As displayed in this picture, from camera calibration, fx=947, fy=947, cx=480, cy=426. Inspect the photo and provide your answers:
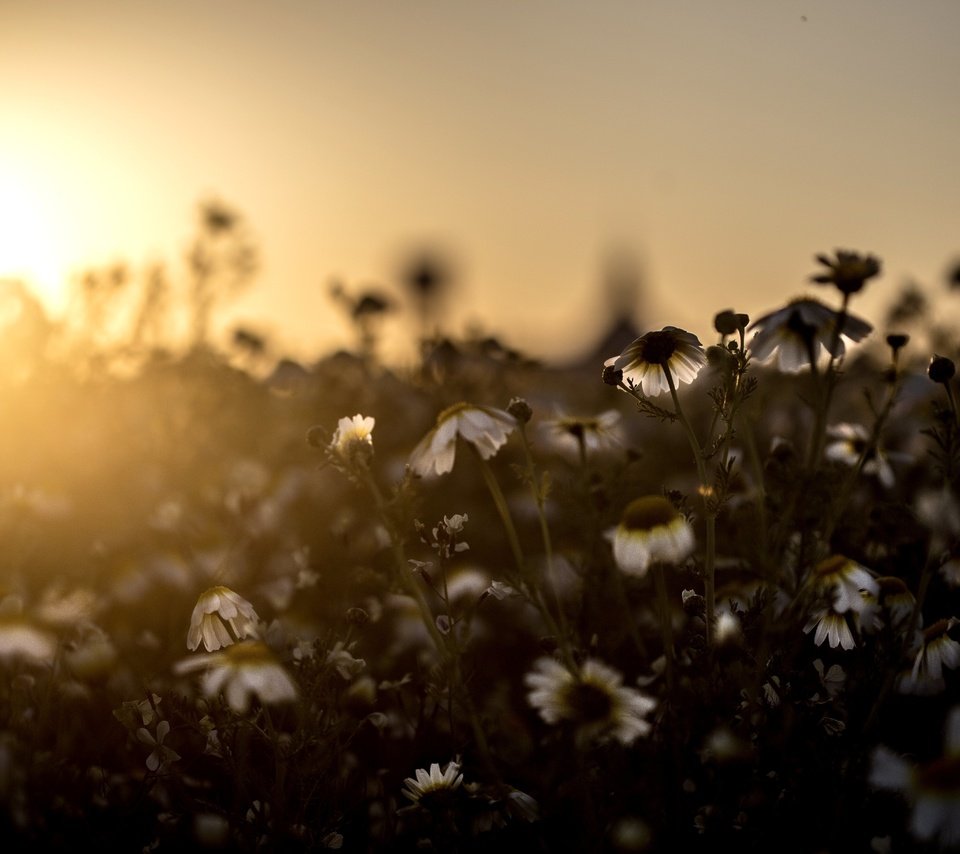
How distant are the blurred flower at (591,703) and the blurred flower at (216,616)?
2.56ft

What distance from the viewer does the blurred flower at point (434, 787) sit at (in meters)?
2.27

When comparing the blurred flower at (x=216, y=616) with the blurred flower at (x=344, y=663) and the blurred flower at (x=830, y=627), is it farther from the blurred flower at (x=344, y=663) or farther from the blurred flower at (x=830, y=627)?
the blurred flower at (x=830, y=627)

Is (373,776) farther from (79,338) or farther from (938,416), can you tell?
(79,338)

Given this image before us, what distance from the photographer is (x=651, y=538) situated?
7.18 feet

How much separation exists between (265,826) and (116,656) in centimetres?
138

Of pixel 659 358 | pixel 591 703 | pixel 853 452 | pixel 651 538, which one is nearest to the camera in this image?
pixel 591 703

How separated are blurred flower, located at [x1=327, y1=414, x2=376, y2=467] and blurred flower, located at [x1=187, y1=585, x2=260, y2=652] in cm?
44

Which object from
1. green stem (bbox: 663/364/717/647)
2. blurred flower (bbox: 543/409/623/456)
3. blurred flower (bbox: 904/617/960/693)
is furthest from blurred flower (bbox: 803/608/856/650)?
blurred flower (bbox: 543/409/623/456)

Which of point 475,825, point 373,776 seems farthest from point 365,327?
point 475,825

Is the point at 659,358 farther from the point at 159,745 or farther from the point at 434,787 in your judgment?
the point at 159,745

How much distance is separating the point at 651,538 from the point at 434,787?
81 cm

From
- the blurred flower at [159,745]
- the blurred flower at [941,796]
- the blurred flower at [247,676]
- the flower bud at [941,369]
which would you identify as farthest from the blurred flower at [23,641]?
the flower bud at [941,369]

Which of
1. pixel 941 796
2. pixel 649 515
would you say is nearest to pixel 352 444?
pixel 649 515

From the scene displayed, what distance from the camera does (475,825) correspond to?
243 centimetres
